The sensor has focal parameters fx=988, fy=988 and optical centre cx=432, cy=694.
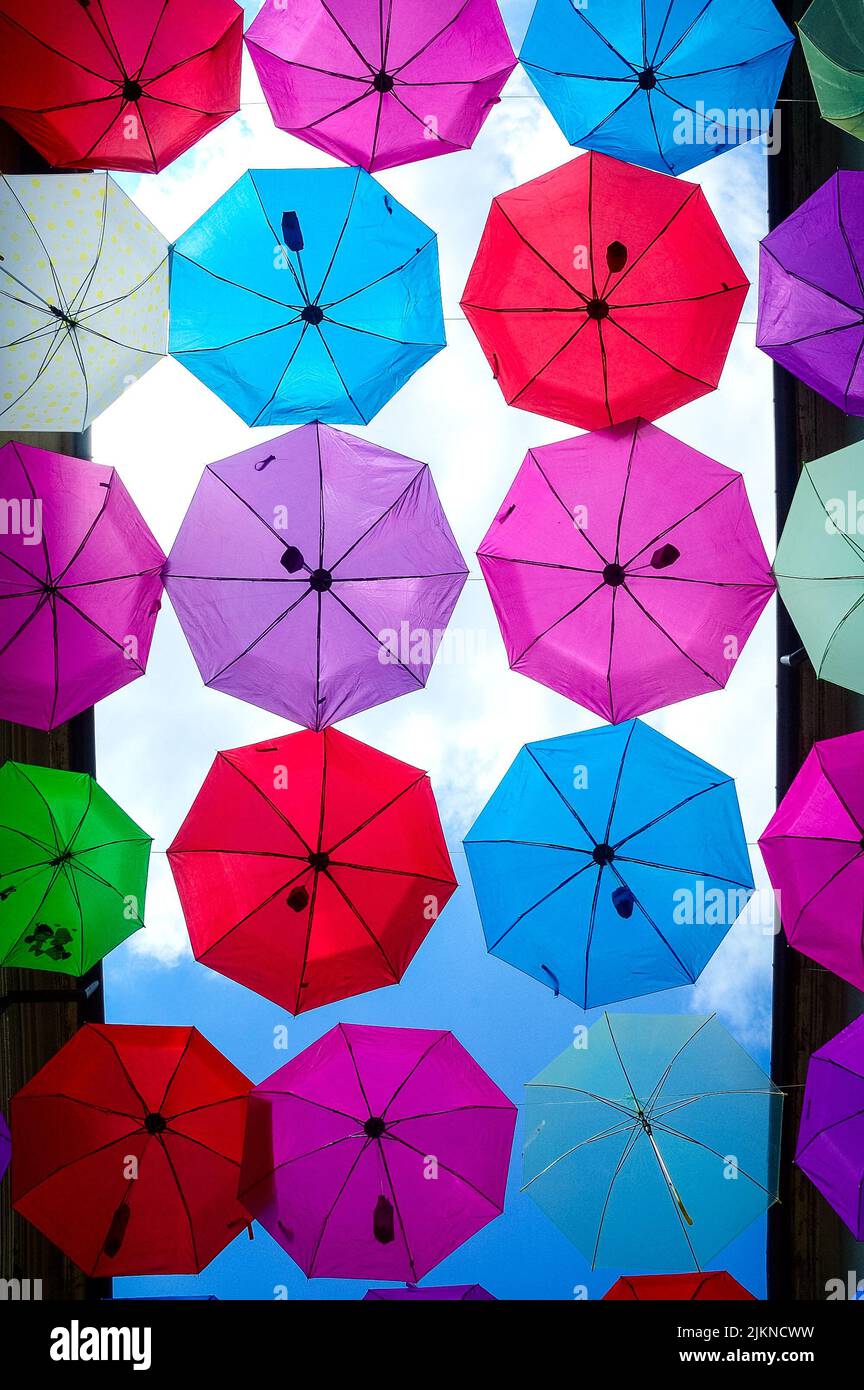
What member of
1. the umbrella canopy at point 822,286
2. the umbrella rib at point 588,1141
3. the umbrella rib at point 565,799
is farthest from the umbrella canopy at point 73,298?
the umbrella rib at point 588,1141

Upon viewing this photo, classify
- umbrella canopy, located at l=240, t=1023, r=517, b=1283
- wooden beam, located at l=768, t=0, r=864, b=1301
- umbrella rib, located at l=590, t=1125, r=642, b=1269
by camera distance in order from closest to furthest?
umbrella canopy, located at l=240, t=1023, r=517, b=1283 → umbrella rib, located at l=590, t=1125, r=642, b=1269 → wooden beam, located at l=768, t=0, r=864, b=1301

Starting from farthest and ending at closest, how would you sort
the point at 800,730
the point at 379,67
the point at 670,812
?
the point at 800,730
the point at 670,812
the point at 379,67

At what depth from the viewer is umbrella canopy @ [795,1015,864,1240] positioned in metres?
5.61

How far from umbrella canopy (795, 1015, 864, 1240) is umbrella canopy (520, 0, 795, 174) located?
524 centimetres

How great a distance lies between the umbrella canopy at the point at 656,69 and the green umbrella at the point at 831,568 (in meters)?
2.00

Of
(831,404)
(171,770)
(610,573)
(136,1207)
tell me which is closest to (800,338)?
(831,404)

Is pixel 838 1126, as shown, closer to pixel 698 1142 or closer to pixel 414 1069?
pixel 698 1142

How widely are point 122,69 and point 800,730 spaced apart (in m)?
5.58

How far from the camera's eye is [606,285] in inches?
217

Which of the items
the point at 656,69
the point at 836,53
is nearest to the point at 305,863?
the point at 656,69

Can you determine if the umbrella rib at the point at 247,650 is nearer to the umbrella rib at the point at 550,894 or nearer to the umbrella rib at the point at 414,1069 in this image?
the umbrella rib at the point at 550,894

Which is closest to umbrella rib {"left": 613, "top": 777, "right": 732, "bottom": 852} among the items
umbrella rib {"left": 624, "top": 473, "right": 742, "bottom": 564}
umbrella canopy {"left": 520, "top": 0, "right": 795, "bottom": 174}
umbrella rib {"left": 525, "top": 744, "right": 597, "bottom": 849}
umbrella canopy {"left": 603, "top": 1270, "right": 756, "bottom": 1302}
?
umbrella rib {"left": 525, "top": 744, "right": 597, "bottom": 849}

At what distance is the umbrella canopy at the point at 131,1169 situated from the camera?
566 centimetres

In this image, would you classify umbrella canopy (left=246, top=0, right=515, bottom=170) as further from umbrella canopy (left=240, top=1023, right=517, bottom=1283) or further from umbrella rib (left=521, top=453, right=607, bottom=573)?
umbrella canopy (left=240, top=1023, right=517, bottom=1283)
